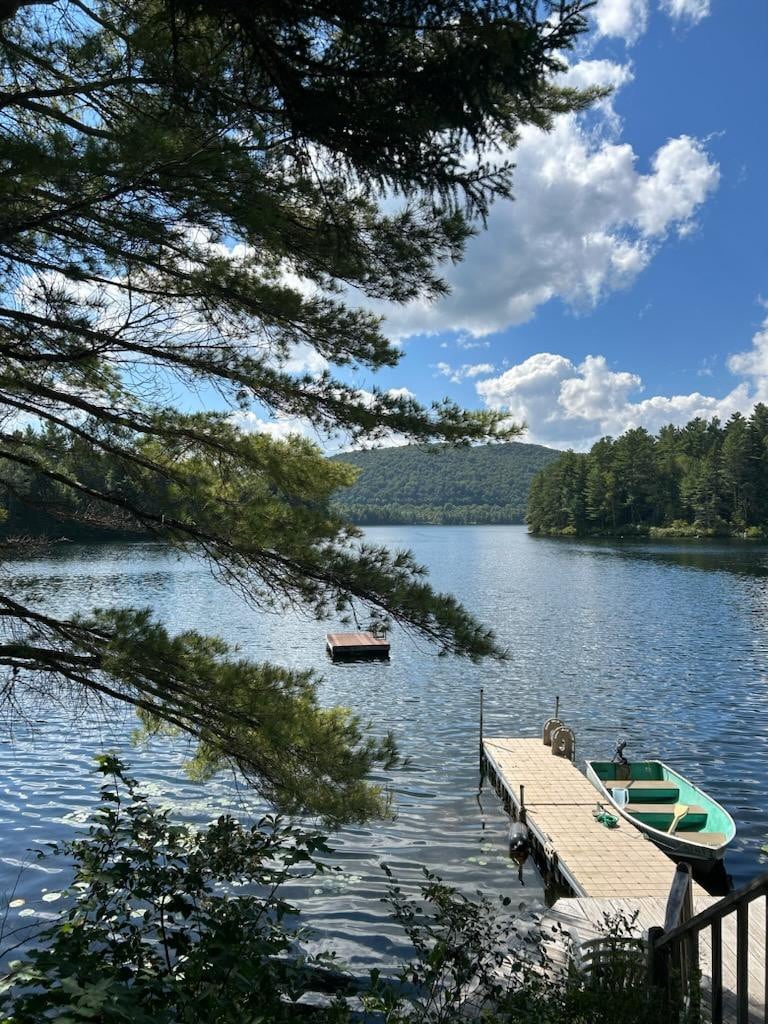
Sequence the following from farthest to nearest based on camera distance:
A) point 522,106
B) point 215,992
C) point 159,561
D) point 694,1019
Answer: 1. point 159,561
2. point 522,106
3. point 694,1019
4. point 215,992

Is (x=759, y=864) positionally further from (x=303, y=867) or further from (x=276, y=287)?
(x=276, y=287)

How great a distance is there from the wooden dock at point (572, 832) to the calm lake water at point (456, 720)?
0.61 meters

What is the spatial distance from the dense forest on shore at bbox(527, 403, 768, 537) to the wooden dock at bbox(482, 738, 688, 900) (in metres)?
89.7

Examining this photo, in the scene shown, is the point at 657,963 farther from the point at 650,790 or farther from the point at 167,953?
the point at 650,790

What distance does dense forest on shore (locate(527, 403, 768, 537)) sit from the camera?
9612 cm

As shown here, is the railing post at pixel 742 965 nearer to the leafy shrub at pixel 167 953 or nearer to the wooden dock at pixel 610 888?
the wooden dock at pixel 610 888

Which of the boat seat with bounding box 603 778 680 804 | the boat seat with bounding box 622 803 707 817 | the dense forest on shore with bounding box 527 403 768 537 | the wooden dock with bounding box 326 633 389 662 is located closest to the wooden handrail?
the boat seat with bounding box 622 803 707 817

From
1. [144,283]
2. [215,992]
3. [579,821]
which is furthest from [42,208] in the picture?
[579,821]

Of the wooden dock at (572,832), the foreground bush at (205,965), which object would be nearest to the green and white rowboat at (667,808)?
the wooden dock at (572,832)

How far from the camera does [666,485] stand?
4289 inches

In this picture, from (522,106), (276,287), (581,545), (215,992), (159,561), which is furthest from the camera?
(581,545)

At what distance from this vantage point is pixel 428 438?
653cm

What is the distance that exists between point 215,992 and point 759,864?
11624 millimetres

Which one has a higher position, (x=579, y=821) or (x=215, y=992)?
(x=215, y=992)
